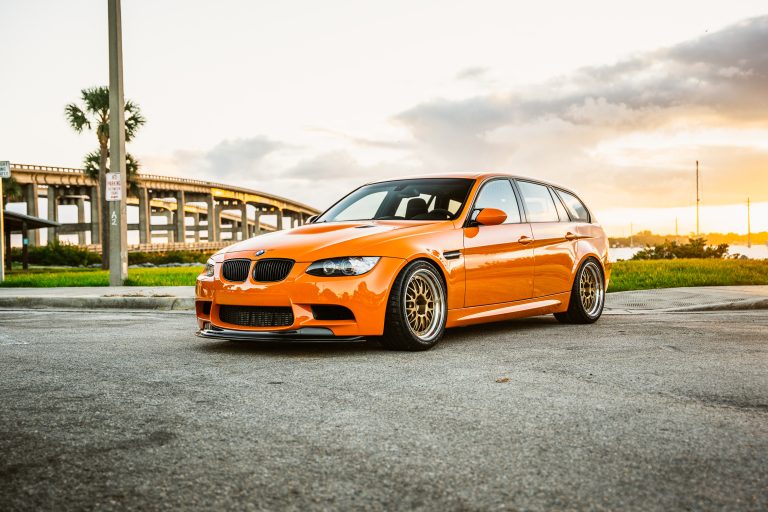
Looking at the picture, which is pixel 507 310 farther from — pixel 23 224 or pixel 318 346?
pixel 23 224

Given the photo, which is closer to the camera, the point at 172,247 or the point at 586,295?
the point at 586,295

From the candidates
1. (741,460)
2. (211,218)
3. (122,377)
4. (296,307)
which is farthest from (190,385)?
(211,218)

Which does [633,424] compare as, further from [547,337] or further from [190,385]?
[547,337]

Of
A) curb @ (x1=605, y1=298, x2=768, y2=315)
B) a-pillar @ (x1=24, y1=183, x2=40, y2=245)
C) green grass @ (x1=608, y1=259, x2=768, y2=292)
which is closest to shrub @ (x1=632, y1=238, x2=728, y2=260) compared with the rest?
green grass @ (x1=608, y1=259, x2=768, y2=292)

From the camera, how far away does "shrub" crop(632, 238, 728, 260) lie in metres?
23.1

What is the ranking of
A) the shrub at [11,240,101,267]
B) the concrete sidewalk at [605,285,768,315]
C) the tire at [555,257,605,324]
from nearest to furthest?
the tire at [555,257,605,324], the concrete sidewalk at [605,285,768,315], the shrub at [11,240,101,267]

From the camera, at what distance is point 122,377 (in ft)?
16.7

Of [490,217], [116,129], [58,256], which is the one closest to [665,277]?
[490,217]

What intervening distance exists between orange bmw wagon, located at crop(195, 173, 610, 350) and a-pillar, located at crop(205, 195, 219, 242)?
88.7 m

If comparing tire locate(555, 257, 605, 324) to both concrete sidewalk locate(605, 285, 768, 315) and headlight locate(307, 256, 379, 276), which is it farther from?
headlight locate(307, 256, 379, 276)

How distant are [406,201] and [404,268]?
4.82 ft

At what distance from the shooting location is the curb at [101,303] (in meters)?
11.7

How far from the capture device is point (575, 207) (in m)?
9.12

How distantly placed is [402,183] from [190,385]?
3771mm
